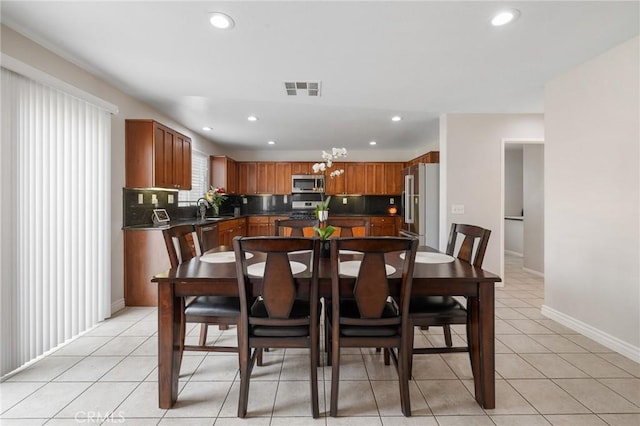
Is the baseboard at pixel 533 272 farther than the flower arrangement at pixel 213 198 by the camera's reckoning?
No

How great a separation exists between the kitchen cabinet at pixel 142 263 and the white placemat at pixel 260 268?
1.92 metres

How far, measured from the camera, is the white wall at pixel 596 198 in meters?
2.27

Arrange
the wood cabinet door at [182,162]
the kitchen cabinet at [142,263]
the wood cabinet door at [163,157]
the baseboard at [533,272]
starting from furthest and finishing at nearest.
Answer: the baseboard at [533,272] → the wood cabinet door at [182,162] → the wood cabinet door at [163,157] → the kitchen cabinet at [142,263]

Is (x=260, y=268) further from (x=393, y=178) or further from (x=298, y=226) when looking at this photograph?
(x=393, y=178)

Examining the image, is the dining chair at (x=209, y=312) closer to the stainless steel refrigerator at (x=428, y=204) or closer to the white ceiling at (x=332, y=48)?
the white ceiling at (x=332, y=48)

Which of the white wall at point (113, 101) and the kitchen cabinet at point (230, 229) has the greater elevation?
the white wall at point (113, 101)

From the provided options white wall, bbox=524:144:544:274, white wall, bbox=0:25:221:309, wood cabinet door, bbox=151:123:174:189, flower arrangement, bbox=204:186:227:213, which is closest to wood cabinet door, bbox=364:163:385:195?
white wall, bbox=524:144:544:274

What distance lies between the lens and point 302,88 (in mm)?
3168

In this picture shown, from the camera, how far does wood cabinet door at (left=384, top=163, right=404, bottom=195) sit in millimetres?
6766

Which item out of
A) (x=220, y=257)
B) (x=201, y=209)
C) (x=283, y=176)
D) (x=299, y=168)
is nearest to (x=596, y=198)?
(x=220, y=257)

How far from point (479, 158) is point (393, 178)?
9.21ft

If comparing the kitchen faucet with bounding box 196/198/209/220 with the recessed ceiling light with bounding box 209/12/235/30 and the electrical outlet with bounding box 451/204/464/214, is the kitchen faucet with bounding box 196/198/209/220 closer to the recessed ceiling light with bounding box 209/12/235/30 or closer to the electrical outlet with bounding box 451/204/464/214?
the recessed ceiling light with bounding box 209/12/235/30

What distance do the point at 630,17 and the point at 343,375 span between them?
311cm

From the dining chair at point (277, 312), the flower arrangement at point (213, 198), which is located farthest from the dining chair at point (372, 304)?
the flower arrangement at point (213, 198)
